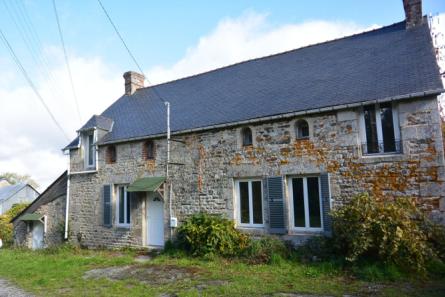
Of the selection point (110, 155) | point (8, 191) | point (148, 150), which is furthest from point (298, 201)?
point (8, 191)

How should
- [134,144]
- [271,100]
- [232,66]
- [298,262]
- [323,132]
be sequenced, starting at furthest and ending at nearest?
1. [232,66]
2. [134,144]
3. [271,100]
4. [323,132]
5. [298,262]

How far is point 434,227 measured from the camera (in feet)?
23.3

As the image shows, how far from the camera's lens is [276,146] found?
9359 millimetres

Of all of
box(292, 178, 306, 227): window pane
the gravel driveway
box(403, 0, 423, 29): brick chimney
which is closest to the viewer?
the gravel driveway

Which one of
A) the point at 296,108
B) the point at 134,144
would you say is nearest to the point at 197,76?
the point at 134,144

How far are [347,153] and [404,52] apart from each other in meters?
3.73

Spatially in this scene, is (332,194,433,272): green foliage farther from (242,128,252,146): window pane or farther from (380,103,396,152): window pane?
(242,128,252,146): window pane

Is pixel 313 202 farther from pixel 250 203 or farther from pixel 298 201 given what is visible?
pixel 250 203

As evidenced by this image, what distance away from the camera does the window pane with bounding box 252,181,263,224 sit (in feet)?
31.6

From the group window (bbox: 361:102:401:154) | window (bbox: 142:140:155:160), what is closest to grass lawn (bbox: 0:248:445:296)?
window (bbox: 361:102:401:154)

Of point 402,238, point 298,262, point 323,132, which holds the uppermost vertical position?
point 323,132

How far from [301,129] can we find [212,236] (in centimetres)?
396

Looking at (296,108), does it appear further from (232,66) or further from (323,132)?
(232,66)

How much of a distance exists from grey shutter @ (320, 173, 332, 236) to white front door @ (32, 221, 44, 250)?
12.5 m
